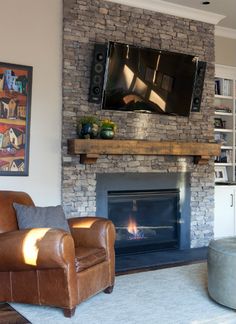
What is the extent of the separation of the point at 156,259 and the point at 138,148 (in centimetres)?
129

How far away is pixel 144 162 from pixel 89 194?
830 millimetres

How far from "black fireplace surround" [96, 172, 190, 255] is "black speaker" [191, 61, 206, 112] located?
35.6 inches

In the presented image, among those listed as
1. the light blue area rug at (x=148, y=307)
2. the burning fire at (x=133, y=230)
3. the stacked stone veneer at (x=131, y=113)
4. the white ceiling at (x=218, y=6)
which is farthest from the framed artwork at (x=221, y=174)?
the light blue area rug at (x=148, y=307)

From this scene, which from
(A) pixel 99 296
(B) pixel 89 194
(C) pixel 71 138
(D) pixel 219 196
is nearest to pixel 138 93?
(C) pixel 71 138

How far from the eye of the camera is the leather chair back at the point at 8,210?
137 inches

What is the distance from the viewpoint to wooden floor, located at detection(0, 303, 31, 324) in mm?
3010

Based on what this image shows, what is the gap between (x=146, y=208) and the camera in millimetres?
5398

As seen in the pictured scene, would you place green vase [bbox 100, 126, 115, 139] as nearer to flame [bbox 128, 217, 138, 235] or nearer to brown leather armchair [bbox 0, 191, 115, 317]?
flame [bbox 128, 217, 138, 235]

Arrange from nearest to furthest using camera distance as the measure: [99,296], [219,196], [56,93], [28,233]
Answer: [28,233] → [99,296] → [56,93] → [219,196]

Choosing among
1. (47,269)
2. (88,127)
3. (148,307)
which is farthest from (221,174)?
(47,269)

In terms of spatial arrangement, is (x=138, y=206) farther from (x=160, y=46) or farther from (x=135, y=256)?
(x=160, y=46)

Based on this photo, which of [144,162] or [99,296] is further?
[144,162]

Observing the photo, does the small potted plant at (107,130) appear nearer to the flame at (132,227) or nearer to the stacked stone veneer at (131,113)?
the stacked stone veneer at (131,113)

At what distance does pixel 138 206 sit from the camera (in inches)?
210
